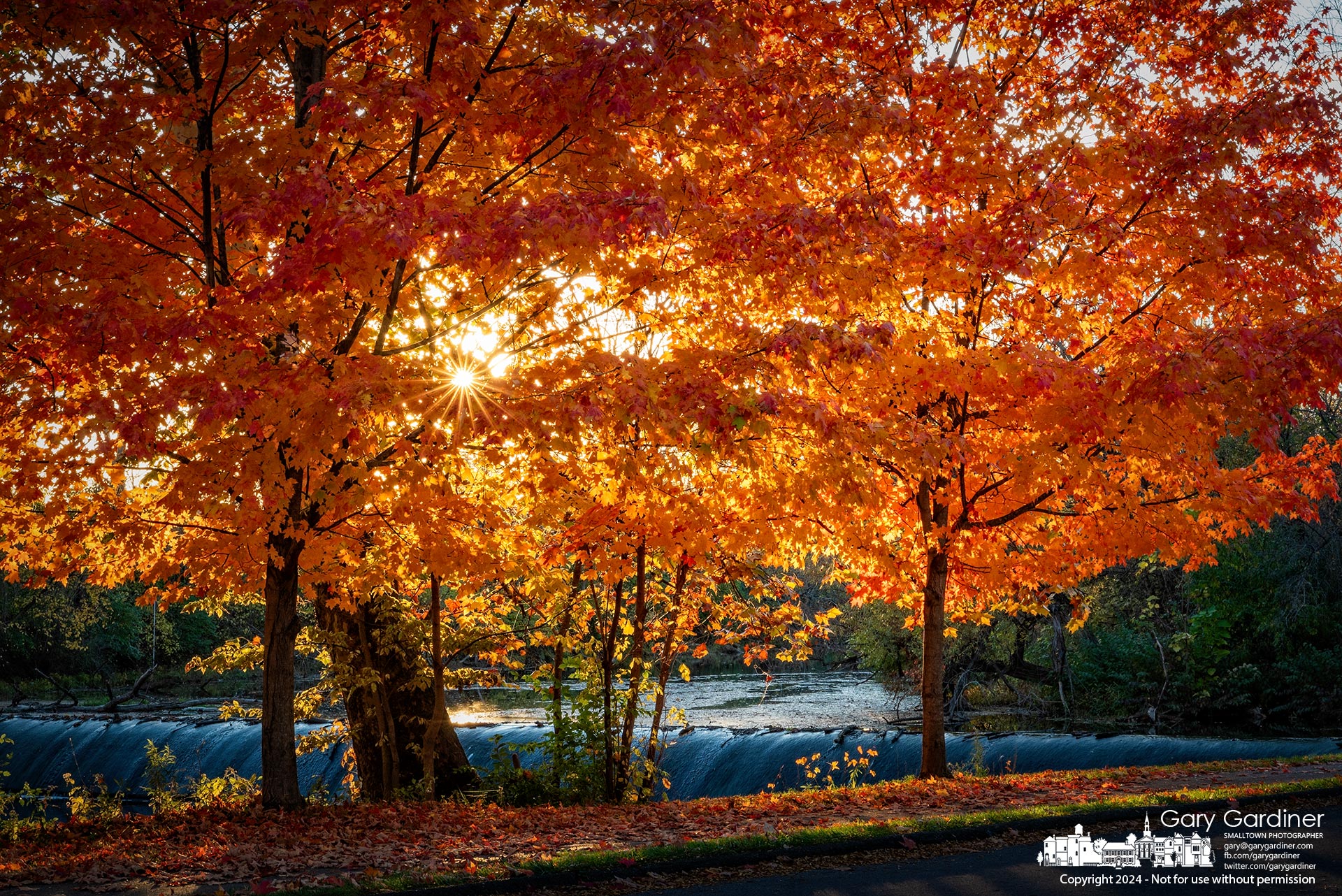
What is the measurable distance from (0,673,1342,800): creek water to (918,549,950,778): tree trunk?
1825mm

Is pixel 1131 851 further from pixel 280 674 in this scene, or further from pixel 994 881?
pixel 280 674

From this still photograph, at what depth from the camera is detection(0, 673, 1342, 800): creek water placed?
45.5ft

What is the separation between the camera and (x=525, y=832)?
6.82 meters

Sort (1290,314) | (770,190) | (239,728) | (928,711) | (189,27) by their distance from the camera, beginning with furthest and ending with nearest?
(239,728)
(928,711)
(1290,314)
(770,190)
(189,27)

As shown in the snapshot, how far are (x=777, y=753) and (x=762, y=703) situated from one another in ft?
27.1

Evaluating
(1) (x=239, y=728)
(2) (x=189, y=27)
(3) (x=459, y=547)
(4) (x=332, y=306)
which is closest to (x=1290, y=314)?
(3) (x=459, y=547)

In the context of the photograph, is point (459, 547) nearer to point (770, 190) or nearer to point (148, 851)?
point (148, 851)

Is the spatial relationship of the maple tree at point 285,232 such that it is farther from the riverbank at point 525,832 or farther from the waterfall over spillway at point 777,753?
the waterfall over spillway at point 777,753

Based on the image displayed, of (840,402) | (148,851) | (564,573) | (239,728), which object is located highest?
(840,402)

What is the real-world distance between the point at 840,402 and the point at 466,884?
438 centimetres

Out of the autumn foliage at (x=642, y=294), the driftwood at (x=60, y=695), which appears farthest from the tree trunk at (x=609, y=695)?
the driftwood at (x=60, y=695)

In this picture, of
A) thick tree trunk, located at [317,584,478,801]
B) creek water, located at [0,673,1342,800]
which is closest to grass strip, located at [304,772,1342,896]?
creek water, located at [0,673,1342,800]

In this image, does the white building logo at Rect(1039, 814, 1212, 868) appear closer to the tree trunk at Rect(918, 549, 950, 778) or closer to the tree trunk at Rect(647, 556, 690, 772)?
the tree trunk at Rect(918, 549, 950, 778)

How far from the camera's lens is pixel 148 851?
631 centimetres
